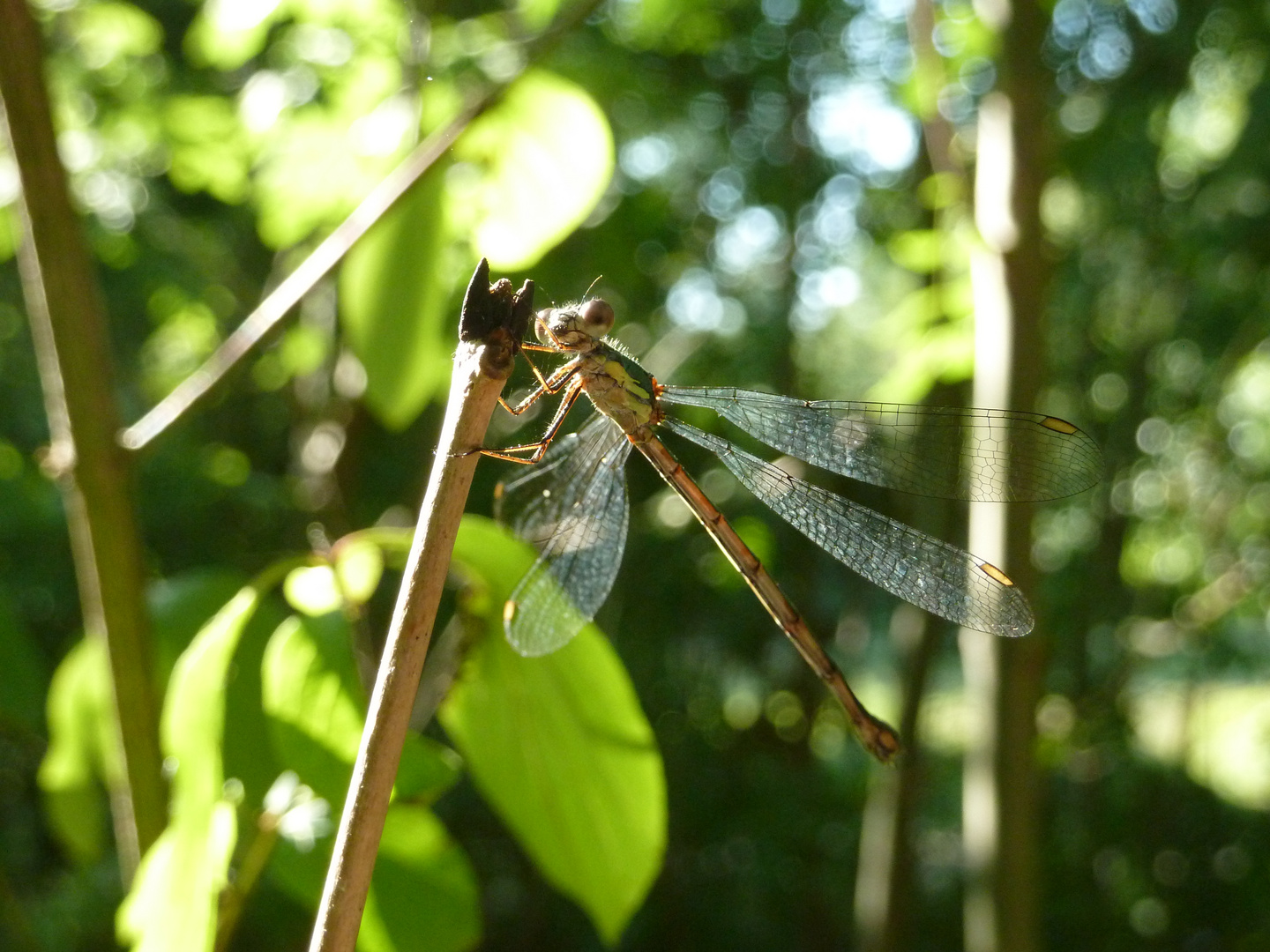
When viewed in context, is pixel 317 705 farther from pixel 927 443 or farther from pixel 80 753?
pixel 927 443

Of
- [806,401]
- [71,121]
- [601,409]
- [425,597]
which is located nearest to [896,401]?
[806,401]

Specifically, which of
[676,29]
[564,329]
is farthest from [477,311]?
[676,29]

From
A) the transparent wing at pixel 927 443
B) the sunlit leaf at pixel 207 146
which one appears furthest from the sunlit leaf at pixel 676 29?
the transparent wing at pixel 927 443

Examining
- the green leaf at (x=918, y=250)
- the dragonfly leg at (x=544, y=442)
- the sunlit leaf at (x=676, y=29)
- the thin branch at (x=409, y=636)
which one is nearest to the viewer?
the thin branch at (x=409, y=636)

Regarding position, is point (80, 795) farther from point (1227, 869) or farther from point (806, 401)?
point (1227, 869)

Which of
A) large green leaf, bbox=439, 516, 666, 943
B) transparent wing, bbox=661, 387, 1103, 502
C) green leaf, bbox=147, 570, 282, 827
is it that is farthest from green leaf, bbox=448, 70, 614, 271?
transparent wing, bbox=661, 387, 1103, 502

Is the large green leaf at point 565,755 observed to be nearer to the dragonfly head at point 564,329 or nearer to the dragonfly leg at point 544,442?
the dragonfly leg at point 544,442

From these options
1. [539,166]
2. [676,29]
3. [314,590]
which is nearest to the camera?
[314,590]
